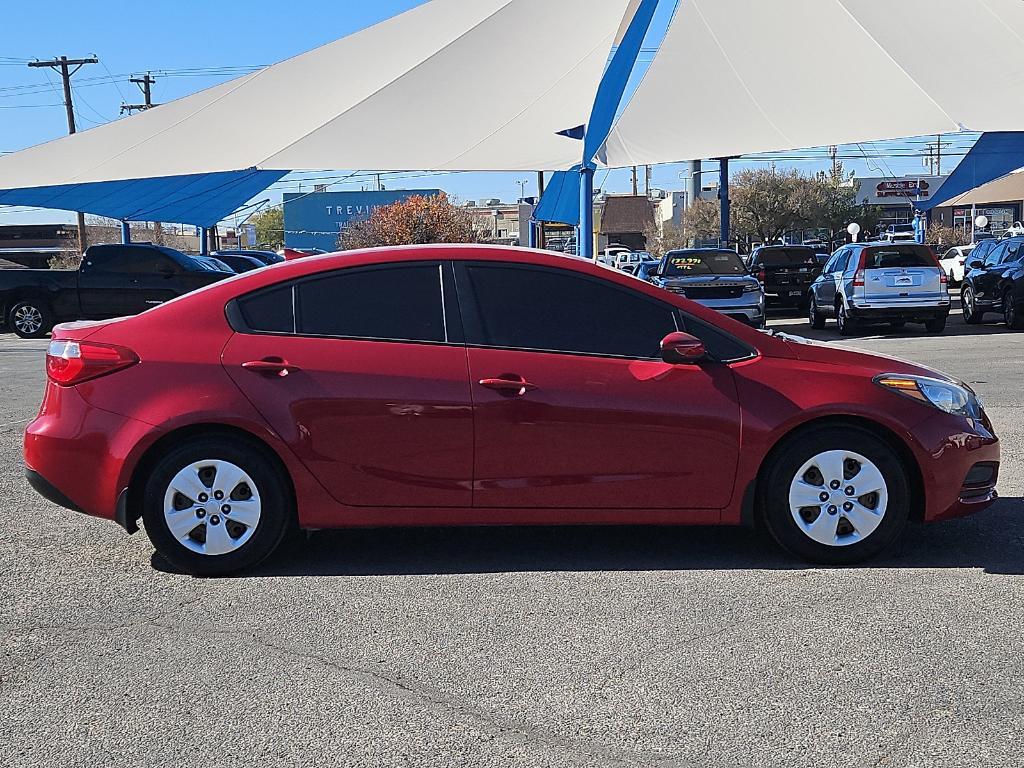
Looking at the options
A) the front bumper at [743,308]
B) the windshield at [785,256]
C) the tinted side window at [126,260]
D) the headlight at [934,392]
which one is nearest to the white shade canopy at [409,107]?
the tinted side window at [126,260]

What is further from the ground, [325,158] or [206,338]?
[325,158]

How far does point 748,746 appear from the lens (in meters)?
3.62

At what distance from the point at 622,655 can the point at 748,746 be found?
2.90 ft

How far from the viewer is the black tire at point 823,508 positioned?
5551 mm

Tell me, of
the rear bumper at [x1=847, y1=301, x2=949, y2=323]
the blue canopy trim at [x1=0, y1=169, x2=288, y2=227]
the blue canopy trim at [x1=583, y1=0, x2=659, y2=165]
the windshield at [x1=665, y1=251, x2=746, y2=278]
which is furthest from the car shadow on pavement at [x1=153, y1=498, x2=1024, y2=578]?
the blue canopy trim at [x1=0, y1=169, x2=288, y2=227]

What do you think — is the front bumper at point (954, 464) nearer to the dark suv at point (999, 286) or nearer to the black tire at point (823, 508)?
the black tire at point (823, 508)

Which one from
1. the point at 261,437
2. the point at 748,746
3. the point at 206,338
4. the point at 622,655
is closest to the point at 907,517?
the point at 622,655

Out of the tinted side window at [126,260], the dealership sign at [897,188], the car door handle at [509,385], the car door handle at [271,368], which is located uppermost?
the dealership sign at [897,188]

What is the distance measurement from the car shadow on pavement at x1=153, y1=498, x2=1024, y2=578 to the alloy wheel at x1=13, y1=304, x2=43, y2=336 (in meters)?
18.7

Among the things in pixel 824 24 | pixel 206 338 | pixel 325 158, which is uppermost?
pixel 824 24

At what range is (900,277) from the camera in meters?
20.4

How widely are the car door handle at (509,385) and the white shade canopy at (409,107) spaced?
1363 centimetres

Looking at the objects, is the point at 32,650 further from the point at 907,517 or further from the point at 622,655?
the point at 907,517

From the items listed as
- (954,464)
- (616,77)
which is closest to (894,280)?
(616,77)
